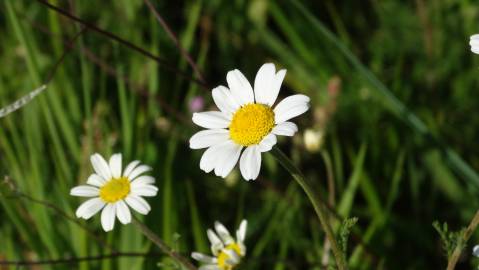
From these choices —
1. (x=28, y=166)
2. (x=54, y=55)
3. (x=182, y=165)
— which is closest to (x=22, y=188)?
(x=28, y=166)

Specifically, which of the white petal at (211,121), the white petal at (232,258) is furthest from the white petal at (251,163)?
the white petal at (232,258)

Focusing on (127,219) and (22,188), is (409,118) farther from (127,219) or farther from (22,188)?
(22,188)

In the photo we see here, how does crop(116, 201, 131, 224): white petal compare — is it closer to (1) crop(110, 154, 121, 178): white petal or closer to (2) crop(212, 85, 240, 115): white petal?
(1) crop(110, 154, 121, 178): white petal

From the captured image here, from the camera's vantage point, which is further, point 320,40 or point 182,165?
point 320,40

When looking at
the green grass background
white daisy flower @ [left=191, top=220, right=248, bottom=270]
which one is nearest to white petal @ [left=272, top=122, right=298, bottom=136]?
white daisy flower @ [left=191, top=220, right=248, bottom=270]

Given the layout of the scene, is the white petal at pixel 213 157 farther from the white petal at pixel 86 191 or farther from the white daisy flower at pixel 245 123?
the white petal at pixel 86 191

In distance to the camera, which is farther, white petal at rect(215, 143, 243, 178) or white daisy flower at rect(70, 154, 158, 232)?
white daisy flower at rect(70, 154, 158, 232)
